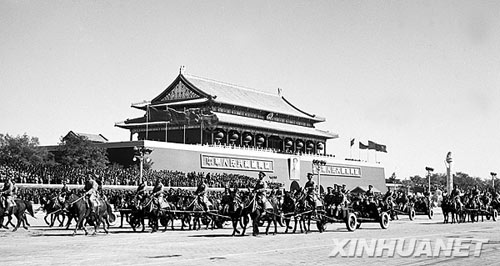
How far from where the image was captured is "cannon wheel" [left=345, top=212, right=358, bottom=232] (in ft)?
72.5

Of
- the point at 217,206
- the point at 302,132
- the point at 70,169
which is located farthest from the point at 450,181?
the point at 217,206

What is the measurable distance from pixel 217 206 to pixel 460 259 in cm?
1354

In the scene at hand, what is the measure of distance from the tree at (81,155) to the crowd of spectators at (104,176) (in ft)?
6.84

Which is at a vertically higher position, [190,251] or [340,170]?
[340,170]

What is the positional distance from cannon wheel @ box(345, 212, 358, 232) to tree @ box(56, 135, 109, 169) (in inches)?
1068

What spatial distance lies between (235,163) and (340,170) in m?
15.4

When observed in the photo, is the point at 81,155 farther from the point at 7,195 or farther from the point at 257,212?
the point at 257,212

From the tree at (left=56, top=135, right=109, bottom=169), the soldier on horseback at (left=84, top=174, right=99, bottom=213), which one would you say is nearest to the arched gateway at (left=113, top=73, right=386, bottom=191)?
Result: the tree at (left=56, top=135, right=109, bottom=169)

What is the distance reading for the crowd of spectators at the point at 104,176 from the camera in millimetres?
38031

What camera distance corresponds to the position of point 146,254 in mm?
13125

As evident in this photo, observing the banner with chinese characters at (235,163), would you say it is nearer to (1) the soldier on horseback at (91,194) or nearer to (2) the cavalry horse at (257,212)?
(2) the cavalry horse at (257,212)

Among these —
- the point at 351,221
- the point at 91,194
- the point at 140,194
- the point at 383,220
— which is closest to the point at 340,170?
the point at 383,220

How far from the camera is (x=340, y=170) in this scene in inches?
2618

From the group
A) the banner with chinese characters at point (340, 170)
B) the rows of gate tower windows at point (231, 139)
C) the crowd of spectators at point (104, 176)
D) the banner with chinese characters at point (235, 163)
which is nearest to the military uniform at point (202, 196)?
the crowd of spectators at point (104, 176)
